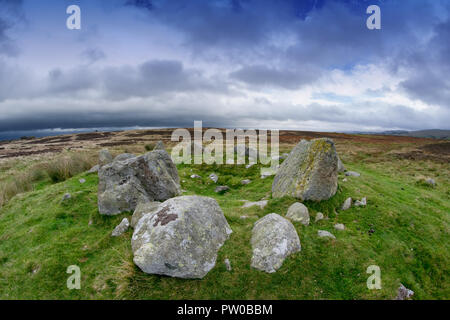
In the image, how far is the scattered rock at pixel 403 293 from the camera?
22.0 ft

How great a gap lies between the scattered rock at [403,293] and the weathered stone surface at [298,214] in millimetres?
3654

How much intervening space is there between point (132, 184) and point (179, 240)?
19.1 ft

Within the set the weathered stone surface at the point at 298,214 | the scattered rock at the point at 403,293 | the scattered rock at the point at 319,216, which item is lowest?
the scattered rock at the point at 403,293

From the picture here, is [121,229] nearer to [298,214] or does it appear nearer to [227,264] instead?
[227,264]

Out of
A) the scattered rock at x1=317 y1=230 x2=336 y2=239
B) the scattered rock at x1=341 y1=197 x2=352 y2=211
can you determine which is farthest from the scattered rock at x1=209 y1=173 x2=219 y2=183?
the scattered rock at x1=317 y1=230 x2=336 y2=239

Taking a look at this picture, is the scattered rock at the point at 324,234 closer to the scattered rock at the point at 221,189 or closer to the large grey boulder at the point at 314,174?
the large grey boulder at the point at 314,174

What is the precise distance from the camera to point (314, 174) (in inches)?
446

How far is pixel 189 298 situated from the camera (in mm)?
6289

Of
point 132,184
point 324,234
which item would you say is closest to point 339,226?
point 324,234

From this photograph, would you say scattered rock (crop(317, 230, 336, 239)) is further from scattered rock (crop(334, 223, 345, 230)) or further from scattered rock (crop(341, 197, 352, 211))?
scattered rock (crop(341, 197, 352, 211))

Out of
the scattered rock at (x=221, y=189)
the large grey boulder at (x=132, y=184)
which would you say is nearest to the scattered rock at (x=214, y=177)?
the scattered rock at (x=221, y=189)

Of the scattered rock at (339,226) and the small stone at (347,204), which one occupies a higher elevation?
the small stone at (347,204)

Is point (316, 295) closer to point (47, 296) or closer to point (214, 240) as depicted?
point (214, 240)

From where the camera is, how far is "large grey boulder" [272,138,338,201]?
11258mm
